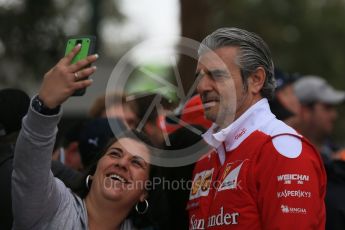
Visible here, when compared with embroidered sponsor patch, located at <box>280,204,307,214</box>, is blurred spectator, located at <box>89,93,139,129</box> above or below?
below

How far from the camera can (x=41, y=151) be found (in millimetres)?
2912

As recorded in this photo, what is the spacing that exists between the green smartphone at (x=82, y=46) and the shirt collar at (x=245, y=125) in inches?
31.1

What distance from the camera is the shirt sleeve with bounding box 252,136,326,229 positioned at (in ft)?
9.49

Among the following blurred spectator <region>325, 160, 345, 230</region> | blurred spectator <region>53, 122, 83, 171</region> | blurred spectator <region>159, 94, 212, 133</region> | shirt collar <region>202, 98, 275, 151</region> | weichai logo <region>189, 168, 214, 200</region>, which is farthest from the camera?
blurred spectator <region>53, 122, 83, 171</region>

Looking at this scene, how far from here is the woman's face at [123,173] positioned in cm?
354

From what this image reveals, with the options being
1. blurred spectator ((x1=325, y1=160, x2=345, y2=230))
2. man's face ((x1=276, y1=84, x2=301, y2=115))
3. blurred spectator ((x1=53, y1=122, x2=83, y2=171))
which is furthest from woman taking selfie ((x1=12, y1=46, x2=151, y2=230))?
man's face ((x1=276, y1=84, x2=301, y2=115))

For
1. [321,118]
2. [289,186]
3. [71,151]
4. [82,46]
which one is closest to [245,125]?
[289,186]

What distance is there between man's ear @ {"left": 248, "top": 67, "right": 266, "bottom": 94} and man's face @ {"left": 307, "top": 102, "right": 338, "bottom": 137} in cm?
338

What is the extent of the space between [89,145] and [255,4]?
20.4 metres

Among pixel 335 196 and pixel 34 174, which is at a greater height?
pixel 34 174

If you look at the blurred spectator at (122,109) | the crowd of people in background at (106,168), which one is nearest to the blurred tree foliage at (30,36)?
the blurred spectator at (122,109)

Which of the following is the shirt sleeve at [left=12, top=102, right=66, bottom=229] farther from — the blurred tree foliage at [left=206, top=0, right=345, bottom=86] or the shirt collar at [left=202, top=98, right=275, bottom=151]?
the blurred tree foliage at [left=206, top=0, right=345, bottom=86]

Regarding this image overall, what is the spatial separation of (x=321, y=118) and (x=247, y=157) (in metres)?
3.72

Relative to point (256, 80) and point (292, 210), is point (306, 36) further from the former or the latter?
point (292, 210)
